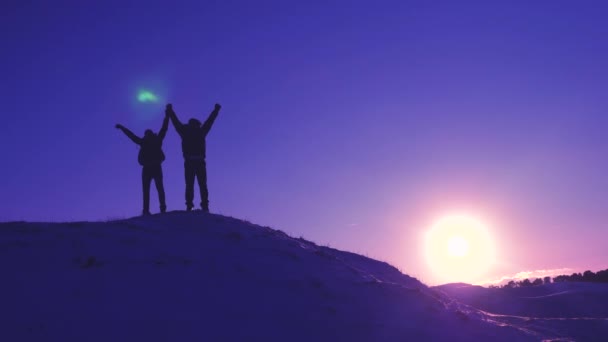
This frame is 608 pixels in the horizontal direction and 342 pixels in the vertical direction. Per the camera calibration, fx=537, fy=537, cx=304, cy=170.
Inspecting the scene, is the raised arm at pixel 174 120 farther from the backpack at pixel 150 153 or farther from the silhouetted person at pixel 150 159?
the backpack at pixel 150 153

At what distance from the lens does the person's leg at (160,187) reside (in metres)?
14.6

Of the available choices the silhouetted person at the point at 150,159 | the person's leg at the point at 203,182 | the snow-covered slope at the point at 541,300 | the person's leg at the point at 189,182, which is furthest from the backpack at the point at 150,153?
the snow-covered slope at the point at 541,300

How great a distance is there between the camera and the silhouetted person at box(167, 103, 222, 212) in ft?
46.9

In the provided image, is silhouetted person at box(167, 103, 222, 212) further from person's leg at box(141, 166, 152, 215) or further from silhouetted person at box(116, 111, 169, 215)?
person's leg at box(141, 166, 152, 215)

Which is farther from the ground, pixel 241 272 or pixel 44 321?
pixel 241 272

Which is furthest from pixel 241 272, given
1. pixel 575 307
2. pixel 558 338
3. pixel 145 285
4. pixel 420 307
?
pixel 575 307

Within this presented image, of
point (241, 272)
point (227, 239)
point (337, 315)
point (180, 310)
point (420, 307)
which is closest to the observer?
point (180, 310)

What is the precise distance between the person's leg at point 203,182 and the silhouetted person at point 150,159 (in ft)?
3.67

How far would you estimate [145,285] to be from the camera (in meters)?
8.67

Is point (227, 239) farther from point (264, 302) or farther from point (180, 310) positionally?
point (180, 310)

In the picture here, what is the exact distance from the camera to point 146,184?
48.1 feet

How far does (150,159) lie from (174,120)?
1.24 m

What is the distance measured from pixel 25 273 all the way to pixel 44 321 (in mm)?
1704

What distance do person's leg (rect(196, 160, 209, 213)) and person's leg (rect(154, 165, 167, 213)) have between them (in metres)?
1.09
